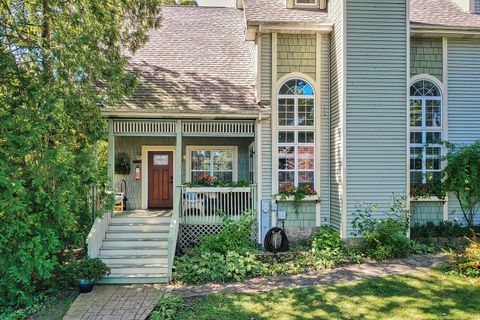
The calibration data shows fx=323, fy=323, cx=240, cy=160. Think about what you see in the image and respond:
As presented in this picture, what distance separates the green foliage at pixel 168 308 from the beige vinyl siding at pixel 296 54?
6090 mm

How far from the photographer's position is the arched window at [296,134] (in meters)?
8.88

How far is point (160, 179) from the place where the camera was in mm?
10953

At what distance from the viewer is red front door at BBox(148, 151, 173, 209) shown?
1083 centimetres

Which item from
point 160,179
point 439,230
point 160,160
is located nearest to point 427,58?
point 439,230

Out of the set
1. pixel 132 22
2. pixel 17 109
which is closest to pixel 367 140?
pixel 132 22

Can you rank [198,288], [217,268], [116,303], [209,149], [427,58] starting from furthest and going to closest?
[209,149] → [427,58] → [217,268] → [198,288] → [116,303]

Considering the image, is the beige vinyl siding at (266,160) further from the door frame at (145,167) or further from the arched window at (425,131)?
the arched window at (425,131)

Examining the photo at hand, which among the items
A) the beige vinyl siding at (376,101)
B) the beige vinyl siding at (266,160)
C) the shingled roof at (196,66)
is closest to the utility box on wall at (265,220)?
the beige vinyl siding at (266,160)

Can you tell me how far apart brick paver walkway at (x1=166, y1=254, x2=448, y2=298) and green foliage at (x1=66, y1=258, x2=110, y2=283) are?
1.43 m

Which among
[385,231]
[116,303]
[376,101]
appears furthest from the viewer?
[376,101]

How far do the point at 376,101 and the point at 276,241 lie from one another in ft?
14.0

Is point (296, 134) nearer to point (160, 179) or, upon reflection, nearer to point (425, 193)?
point (425, 193)

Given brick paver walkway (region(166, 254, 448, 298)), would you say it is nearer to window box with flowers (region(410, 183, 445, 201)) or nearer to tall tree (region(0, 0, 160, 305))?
window box with flowers (region(410, 183, 445, 201))

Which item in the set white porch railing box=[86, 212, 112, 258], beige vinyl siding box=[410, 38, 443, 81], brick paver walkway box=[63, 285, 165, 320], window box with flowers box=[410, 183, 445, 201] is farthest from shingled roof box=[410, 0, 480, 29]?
white porch railing box=[86, 212, 112, 258]
